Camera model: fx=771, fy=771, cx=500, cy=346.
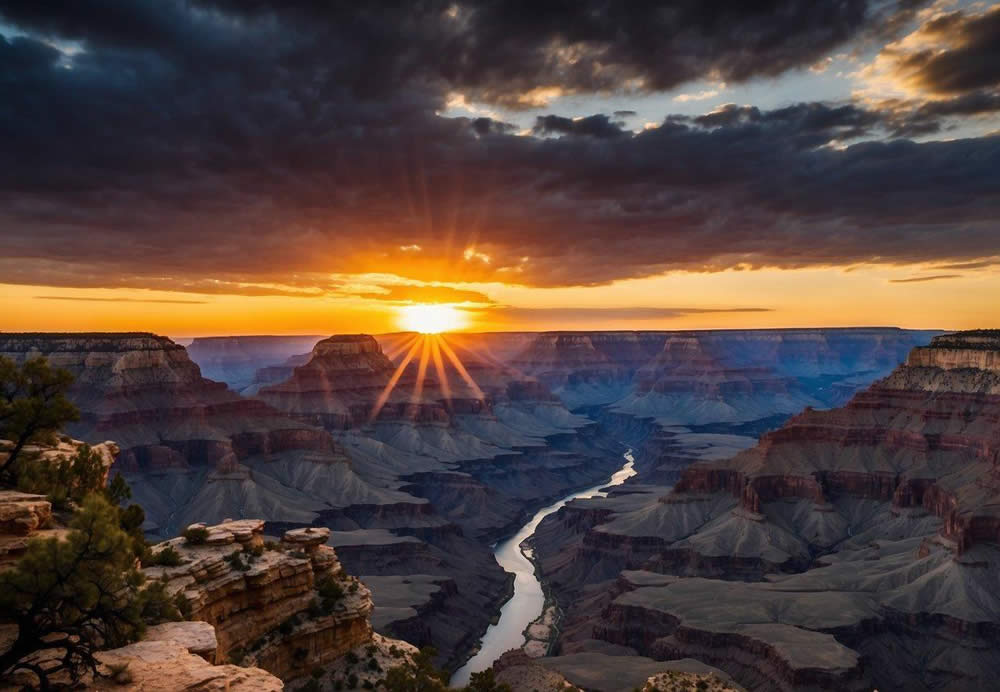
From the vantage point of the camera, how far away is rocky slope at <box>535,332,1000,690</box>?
96000 millimetres

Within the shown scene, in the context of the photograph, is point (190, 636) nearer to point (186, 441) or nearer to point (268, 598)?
point (268, 598)

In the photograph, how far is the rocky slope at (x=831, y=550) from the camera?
315 ft

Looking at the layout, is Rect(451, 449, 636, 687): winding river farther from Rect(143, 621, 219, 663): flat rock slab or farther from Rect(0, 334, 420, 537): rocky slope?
Rect(143, 621, 219, 663): flat rock slab

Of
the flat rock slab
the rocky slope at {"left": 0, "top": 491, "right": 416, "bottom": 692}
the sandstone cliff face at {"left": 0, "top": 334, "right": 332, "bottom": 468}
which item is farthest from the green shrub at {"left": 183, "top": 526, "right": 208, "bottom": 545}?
the sandstone cliff face at {"left": 0, "top": 334, "right": 332, "bottom": 468}

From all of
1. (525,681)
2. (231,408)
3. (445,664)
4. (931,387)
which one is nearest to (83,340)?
(231,408)

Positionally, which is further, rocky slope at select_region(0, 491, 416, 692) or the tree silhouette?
the tree silhouette

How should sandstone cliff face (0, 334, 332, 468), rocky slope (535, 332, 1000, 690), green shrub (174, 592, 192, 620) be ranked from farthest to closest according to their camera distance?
sandstone cliff face (0, 334, 332, 468) < rocky slope (535, 332, 1000, 690) < green shrub (174, 592, 192, 620)

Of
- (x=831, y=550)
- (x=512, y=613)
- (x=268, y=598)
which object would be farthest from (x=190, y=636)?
(x=831, y=550)

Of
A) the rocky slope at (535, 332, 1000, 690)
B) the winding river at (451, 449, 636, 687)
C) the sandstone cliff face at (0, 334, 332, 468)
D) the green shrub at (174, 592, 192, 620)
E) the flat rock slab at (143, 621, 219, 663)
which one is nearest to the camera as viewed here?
the flat rock slab at (143, 621, 219, 663)

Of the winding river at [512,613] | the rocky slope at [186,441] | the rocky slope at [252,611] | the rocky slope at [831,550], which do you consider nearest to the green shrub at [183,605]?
the rocky slope at [252,611]

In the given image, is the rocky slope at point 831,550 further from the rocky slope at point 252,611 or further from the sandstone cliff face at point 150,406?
the sandstone cliff face at point 150,406

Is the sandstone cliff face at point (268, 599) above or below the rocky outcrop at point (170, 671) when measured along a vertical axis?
below

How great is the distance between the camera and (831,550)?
14175 centimetres

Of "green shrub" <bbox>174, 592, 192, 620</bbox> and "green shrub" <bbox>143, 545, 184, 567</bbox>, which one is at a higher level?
"green shrub" <bbox>143, 545, 184, 567</bbox>
